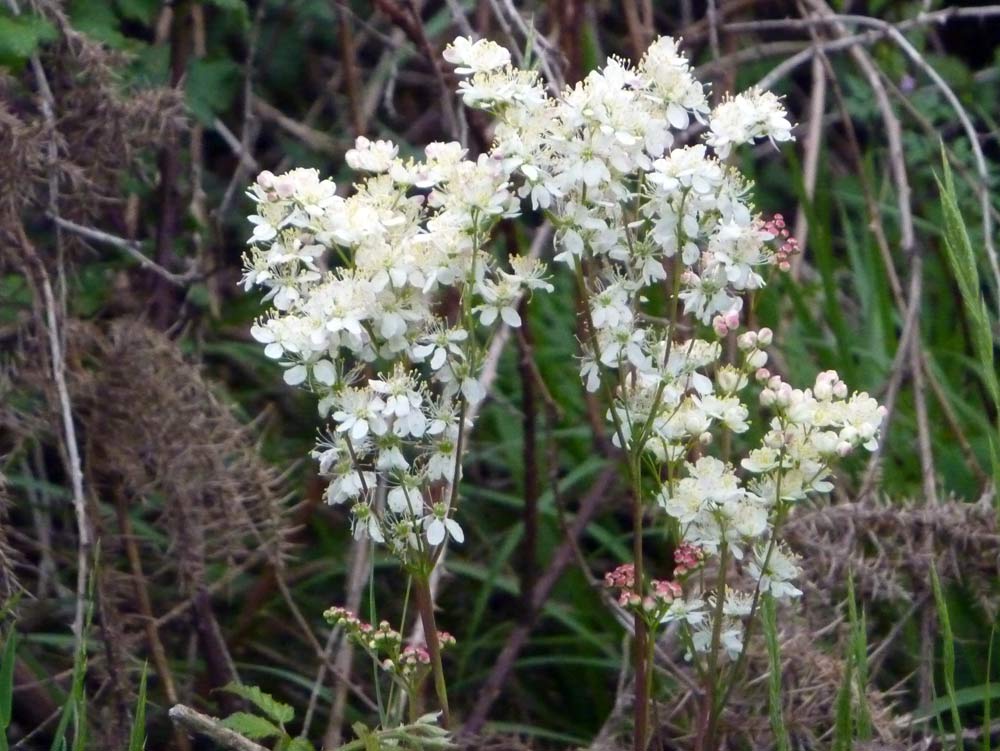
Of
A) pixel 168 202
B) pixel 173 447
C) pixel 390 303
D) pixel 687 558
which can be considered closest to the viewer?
pixel 390 303

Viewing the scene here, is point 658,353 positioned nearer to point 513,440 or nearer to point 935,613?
point 935,613

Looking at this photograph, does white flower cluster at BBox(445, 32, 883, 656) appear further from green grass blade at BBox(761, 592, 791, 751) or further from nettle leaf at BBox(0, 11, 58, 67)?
nettle leaf at BBox(0, 11, 58, 67)

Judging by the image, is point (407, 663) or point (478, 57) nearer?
point (478, 57)

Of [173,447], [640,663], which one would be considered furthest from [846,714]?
[173,447]

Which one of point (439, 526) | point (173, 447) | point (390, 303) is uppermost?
point (390, 303)

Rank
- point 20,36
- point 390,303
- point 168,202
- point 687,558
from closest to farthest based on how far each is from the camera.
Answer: point 390,303 < point 687,558 < point 20,36 < point 168,202

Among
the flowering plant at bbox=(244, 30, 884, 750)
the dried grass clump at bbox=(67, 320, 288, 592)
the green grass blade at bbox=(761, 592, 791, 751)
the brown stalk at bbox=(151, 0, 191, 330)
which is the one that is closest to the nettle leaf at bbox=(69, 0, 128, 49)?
the brown stalk at bbox=(151, 0, 191, 330)

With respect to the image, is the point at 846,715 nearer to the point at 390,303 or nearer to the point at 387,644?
the point at 387,644

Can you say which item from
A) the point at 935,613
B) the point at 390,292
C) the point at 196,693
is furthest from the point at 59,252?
the point at 935,613

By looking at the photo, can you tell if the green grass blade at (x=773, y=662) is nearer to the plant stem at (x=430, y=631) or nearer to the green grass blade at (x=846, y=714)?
the green grass blade at (x=846, y=714)
